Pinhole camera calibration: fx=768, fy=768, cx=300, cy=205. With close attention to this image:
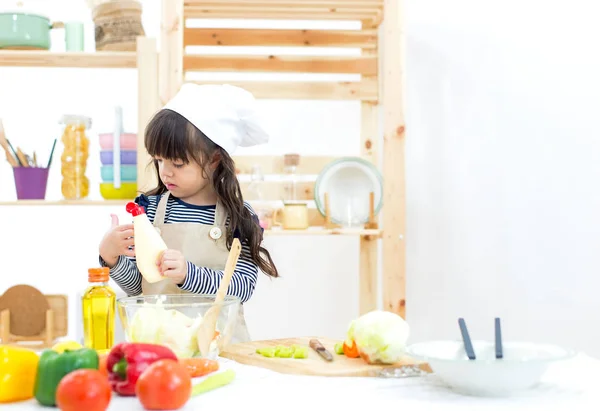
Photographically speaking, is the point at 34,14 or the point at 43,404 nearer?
the point at 43,404

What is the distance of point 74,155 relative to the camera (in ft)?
8.73

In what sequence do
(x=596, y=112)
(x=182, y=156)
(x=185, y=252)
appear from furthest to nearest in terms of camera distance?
(x=596, y=112)
(x=185, y=252)
(x=182, y=156)

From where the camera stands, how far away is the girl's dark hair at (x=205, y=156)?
171 cm

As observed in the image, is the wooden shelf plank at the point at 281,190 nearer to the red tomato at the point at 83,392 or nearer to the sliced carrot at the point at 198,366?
the sliced carrot at the point at 198,366

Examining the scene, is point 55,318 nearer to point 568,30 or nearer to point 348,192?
point 348,192

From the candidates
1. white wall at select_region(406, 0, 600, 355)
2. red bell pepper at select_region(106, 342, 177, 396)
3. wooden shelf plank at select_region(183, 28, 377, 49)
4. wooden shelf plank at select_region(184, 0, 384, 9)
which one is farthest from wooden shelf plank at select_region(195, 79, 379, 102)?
red bell pepper at select_region(106, 342, 177, 396)

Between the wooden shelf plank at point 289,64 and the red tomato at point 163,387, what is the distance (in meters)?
2.12

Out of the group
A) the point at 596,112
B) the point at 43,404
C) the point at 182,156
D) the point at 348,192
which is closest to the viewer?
the point at 43,404

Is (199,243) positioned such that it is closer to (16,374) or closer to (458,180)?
(16,374)

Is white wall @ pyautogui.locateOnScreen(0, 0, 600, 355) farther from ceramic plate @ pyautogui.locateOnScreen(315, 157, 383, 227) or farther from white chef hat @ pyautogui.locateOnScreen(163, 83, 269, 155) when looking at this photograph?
white chef hat @ pyautogui.locateOnScreen(163, 83, 269, 155)

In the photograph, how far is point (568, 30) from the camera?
2727 mm

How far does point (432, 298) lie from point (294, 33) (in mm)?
1189

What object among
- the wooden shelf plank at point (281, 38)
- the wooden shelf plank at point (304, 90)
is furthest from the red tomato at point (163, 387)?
the wooden shelf plank at point (281, 38)

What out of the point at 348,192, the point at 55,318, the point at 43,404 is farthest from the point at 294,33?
the point at 43,404
